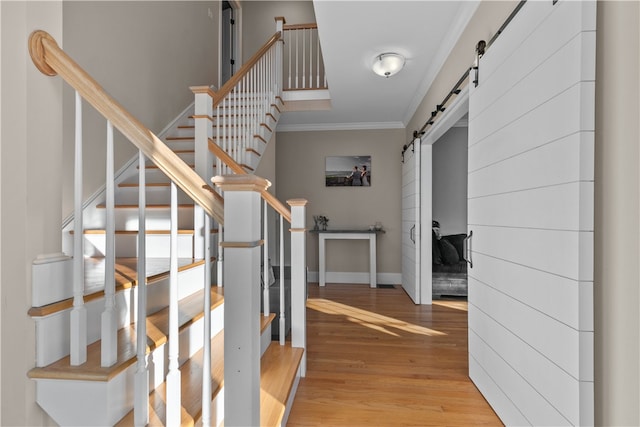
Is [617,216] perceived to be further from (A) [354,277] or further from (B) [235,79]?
(A) [354,277]

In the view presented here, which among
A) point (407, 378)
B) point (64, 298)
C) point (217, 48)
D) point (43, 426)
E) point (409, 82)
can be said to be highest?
point (217, 48)

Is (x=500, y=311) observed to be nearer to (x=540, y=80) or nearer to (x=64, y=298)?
(x=540, y=80)

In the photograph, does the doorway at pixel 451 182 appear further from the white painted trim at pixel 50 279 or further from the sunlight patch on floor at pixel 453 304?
the white painted trim at pixel 50 279

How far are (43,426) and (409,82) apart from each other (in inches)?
157

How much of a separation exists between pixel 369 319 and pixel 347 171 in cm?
284

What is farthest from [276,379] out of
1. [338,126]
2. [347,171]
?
[338,126]

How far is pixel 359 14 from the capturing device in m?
2.70

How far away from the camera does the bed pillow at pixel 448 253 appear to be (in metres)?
4.93

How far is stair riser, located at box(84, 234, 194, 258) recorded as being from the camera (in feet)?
7.75

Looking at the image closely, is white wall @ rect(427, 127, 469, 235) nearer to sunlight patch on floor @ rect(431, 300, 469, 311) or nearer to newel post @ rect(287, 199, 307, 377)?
sunlight patch on floor @ rect(431, 300, 469, 311)

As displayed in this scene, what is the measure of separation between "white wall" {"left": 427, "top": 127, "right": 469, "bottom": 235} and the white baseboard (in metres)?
1.19

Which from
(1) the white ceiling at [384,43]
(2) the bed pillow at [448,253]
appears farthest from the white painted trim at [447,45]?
(2) the bed pillow at [448,253]

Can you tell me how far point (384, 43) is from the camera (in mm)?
3098

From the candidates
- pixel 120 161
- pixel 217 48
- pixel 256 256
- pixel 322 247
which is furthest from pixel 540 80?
pixel 217 48
